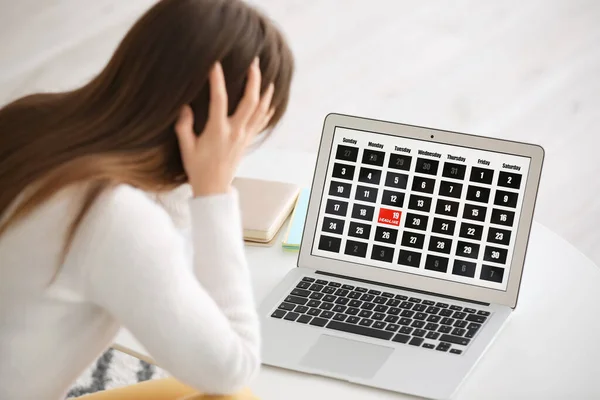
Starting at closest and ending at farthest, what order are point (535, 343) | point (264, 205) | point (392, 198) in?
point (535, 343), point (392, 198), point (264, 205)

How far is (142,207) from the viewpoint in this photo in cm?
96

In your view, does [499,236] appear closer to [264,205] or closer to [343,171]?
[343,171]

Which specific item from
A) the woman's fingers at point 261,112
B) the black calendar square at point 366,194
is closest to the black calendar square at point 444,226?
the black calendar square at point 366,194

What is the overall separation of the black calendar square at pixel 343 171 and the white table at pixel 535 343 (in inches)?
5.8

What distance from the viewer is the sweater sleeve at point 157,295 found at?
94cm

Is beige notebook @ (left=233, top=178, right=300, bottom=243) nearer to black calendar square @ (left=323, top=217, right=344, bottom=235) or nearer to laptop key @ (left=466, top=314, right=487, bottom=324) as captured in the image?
black calendar square @ (left=323, top=217, right=344, bottom=235)

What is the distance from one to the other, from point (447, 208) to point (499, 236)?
0.29 ft

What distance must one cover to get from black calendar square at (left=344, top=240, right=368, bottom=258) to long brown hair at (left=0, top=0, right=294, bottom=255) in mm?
380

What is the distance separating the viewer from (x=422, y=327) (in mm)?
1202

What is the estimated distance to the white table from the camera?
106cm

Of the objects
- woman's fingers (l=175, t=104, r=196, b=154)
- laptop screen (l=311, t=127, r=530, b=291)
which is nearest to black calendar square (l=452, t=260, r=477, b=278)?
laptop screen (l=311, t=127, r=530, b=291)

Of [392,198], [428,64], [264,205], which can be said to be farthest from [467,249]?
[428,64]

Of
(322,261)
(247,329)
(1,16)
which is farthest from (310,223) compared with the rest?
(1,16)

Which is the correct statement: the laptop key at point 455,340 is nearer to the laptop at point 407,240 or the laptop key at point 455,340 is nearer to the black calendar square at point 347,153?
the laptop at point 407,240
